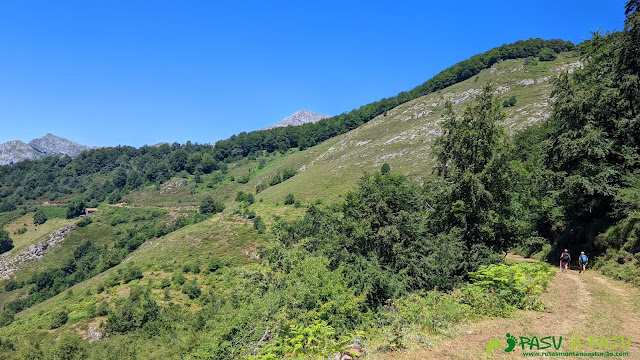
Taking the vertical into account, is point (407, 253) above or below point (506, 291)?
below

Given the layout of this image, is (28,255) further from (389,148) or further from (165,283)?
(389,148)

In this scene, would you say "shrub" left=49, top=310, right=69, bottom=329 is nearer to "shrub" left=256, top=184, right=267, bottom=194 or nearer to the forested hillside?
the forested hillside

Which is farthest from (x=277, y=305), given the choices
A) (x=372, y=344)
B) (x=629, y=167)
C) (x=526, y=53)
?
(x=526, y=53)

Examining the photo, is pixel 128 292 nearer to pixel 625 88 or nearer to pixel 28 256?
pixel 625 88

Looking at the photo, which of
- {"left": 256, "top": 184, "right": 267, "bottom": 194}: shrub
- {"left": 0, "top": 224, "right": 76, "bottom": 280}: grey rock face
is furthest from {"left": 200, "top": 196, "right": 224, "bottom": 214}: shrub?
{"left": 0, "top": 224, "right": 76, "bottom": 280}: grey rock face

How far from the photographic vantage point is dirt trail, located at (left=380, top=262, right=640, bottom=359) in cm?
737

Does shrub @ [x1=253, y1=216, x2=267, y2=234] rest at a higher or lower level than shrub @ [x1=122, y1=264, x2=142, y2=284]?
higher

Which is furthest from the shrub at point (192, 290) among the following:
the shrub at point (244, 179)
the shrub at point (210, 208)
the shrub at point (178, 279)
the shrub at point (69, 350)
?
the shrub at point (244, 179)

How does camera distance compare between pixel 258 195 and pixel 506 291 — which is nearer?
pixel 506 291

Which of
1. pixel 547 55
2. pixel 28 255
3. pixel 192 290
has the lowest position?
pixel 192 290

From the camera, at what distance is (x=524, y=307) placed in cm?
1030

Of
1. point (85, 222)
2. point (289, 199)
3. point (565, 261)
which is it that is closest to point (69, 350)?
point (565, 261)

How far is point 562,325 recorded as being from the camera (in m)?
8.63

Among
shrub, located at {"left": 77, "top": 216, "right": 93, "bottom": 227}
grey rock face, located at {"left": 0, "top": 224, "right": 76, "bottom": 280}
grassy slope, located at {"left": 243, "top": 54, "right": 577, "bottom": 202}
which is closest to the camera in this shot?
grassy slope, located at {"left": 243, "top": 54, "right": 577, "bottom": 202}
